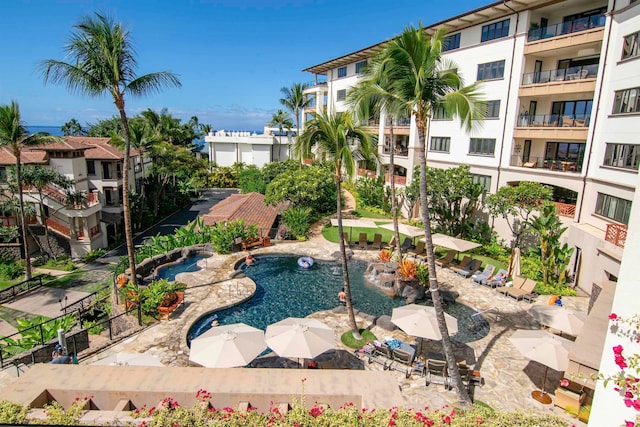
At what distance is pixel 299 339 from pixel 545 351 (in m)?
8.26

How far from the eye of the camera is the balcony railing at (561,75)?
2408cm

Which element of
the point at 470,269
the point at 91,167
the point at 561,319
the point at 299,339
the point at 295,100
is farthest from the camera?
the point at 295,100

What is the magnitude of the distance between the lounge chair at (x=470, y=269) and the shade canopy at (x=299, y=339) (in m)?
13.4

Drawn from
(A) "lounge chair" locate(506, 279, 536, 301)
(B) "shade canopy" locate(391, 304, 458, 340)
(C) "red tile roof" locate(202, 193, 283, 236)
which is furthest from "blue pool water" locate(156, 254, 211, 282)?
(A) "lounge chair" locate(506, 279, 536, 301)

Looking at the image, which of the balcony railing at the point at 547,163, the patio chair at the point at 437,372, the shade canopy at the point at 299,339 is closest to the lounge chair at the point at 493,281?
the balcony railing at the point at 547,163

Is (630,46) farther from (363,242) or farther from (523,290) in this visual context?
(363,242)

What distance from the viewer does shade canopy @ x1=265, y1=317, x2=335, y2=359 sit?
12586 millimetres

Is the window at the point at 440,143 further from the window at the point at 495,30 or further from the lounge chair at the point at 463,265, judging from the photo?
the lounge chair at the point at 463,265

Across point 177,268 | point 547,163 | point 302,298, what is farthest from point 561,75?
point 177,268

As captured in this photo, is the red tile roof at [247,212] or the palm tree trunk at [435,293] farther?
the red tile roof at [247,212]

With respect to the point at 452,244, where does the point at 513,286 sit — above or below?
below

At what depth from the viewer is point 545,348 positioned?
41.4 ft

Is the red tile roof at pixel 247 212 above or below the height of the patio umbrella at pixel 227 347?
above

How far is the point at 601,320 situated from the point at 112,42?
23.7 m
